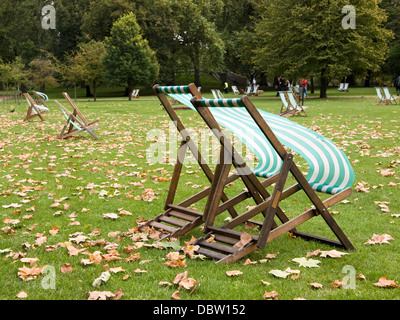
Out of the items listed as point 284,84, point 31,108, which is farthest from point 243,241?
point 284,84

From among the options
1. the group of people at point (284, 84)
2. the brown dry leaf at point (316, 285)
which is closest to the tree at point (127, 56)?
the group of people at point (284, 84)

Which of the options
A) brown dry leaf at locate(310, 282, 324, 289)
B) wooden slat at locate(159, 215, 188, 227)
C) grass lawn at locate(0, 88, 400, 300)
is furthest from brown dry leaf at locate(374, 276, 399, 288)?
wooden slat at locate(159, 215, 188, 227)

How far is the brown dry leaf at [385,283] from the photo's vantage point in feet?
10.4

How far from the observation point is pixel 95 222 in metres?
4.83

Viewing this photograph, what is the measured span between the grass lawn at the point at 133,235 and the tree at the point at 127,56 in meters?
27.1

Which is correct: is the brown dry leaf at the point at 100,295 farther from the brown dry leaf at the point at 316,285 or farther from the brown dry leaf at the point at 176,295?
the brown dry leaf at the point at 316,285

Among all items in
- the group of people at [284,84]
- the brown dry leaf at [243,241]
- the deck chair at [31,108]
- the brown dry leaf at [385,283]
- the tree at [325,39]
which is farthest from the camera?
the group of people at [284,84]

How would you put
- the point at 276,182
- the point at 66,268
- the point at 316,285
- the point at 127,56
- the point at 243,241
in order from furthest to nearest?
the point at 127,56 → the point at 276,182 → the point at 243,241 → the point at 66,268 → the point at 316,285

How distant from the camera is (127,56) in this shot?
A: 3556cm

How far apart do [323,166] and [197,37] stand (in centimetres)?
4308

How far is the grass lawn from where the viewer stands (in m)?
3.21

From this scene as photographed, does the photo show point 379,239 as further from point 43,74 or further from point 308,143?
point 43,74

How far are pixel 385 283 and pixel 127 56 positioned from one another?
34.3 m

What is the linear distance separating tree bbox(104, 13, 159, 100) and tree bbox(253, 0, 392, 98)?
10357 mm
